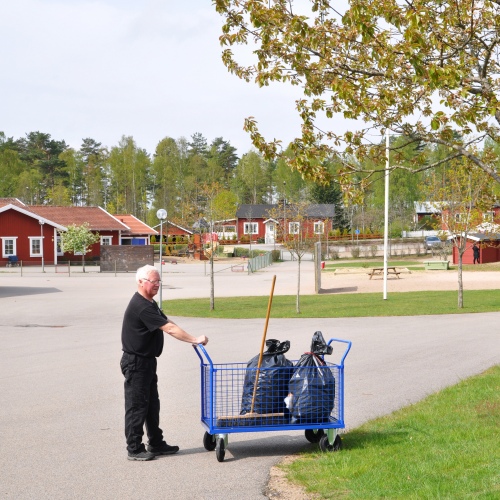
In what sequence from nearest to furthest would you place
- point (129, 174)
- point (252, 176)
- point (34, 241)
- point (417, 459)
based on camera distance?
point (417, 459) → point (34, 241) → point (129, 174) → point (252, 176)

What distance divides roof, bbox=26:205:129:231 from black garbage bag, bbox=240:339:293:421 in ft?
215

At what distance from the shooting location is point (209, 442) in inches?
315

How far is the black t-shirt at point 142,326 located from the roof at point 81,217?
65481 mm

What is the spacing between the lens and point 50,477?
7000mm

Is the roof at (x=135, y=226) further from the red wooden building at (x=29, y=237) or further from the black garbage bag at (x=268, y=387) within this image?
the black garbage bag at (x=268, y=387)

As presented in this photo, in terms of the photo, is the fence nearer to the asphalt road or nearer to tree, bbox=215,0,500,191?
the asphalt road

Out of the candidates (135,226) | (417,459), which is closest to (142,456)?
(417,459)

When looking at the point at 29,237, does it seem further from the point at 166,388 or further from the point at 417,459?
the point at 417,459

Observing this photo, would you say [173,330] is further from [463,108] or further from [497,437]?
[463,108]

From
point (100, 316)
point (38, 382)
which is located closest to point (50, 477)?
point (38, 382)

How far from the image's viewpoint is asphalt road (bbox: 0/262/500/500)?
697 centimetres

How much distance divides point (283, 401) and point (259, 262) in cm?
5115

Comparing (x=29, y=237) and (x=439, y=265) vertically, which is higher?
(x=29, y=237)

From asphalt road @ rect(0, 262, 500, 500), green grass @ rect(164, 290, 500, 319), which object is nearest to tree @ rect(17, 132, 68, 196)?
green grass @ rect(164, 290, 500, 319)
